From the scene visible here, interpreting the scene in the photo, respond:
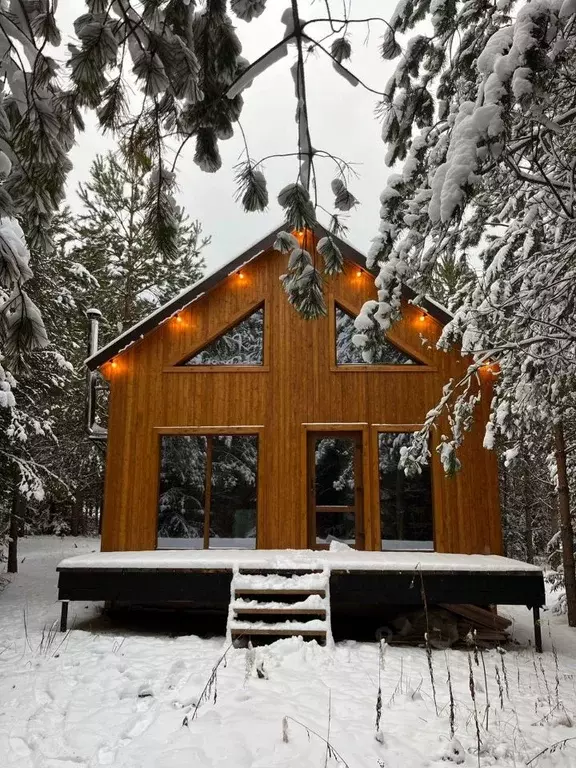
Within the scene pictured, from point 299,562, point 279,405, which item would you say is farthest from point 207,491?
point 299,562

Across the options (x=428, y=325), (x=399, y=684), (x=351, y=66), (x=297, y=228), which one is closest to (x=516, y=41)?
(x=351, y=66)

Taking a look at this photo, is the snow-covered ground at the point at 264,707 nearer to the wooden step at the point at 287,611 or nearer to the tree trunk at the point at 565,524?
the wooden step at the point at 287,611

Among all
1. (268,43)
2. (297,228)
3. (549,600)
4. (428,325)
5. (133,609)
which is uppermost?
(428,325)

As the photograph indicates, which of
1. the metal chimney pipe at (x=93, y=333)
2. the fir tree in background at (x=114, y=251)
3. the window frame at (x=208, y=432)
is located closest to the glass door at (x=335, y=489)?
the window frame at (x=208, y=432)

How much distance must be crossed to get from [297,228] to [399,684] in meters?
4.13

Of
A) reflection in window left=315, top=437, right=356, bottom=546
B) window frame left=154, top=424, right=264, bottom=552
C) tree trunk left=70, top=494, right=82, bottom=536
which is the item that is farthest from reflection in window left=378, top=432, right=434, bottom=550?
tree trunk left=70, top=494, right=82, bottom=536

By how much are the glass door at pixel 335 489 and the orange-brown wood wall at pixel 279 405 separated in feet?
0.67

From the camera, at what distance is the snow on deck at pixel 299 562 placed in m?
6.77

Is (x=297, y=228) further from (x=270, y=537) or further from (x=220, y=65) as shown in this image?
(x=270, y=537)

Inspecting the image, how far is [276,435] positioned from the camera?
349 inches

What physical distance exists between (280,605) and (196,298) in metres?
5.22

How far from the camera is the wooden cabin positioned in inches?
335

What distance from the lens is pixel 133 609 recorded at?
8648 mm

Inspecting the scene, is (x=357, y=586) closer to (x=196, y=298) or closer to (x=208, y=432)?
(x=208, y=432)
